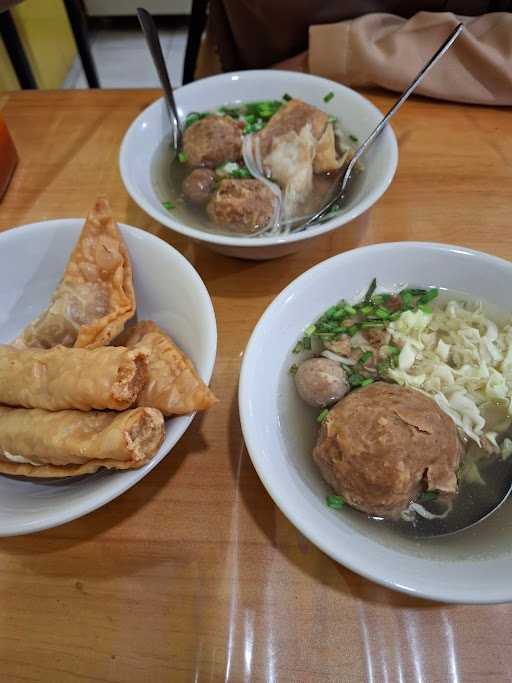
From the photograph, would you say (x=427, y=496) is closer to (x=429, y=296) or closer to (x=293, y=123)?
(x=429, y=296)

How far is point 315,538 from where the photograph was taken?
0.67 m

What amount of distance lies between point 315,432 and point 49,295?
2.27 feet

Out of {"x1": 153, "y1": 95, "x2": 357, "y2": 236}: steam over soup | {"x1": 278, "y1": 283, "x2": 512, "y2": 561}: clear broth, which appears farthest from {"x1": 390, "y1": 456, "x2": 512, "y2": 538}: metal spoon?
{"x1": 153, "y1": 95, "x2": 357, "y2": 236}: steam over soup

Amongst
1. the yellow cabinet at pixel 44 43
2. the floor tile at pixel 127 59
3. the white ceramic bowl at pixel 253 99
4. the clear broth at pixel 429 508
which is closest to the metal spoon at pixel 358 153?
the white ceramic bowl at pixel 253 99

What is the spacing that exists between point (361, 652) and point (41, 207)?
134 centimetres

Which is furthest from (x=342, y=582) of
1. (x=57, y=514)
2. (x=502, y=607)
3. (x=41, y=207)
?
(x=41, y=207)

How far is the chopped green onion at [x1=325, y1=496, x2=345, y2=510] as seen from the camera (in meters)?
0.80

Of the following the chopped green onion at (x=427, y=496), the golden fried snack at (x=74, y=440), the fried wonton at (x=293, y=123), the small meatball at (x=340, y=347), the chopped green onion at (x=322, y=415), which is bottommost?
the chopped green onion at (x=427, y=496)

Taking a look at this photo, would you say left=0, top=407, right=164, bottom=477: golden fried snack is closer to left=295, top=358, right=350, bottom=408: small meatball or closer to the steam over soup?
left=295, top=358, right=350, bottom=408: small meatball

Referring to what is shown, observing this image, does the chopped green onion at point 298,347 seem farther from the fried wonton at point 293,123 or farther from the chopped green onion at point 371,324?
the fried wonton at point 293,123

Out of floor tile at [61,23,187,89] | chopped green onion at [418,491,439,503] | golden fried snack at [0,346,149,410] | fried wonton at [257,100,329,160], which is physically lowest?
floor tile at [61,23,187,89]

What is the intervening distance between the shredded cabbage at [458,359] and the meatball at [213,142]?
2.42 feet

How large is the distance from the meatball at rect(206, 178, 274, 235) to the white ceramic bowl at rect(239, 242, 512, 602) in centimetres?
33

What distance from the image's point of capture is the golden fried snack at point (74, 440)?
0.74 metres
